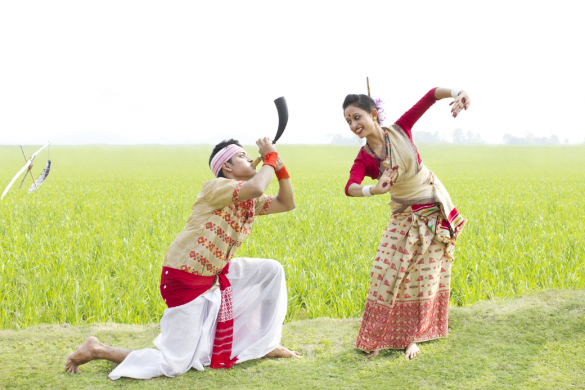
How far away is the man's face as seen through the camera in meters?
2.62

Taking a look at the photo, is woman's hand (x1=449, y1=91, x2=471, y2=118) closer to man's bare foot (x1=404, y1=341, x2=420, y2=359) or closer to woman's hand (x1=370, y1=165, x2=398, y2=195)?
woman's hand (x1=370, y1=165, x2=398, y2=195)

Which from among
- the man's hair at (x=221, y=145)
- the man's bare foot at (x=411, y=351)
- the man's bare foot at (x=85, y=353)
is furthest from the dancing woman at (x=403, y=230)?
the man's bare foot at (x=85, y=353)

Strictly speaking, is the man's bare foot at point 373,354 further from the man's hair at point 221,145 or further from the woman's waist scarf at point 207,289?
the man's hair at point 221,145

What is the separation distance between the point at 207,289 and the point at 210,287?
3 centimetres

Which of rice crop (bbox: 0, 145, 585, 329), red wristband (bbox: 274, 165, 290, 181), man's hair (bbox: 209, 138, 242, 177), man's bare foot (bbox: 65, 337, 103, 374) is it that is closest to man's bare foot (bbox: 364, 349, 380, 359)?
→ rice crop (bbox: 0, 145, 585, 329)

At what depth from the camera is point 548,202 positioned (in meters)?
9.74

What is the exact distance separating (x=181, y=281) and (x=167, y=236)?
400 cm

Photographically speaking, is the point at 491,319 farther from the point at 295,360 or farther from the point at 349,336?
the point at 295,360

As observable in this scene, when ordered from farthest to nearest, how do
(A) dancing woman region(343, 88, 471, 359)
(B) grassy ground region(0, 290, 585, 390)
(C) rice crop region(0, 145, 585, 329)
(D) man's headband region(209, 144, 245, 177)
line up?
1. (C) rice crop region(0, 145, 585, 329)
2. (A) dancing woman region(343, 88, 471, 359)
3. (D) man's headband region(209, 144, 245, 177)
4. (B) grassy ground region(0, 290, 585, 390)

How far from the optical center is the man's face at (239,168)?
262 cm

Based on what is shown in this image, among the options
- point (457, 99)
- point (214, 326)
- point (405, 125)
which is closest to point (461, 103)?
point (457, 99)

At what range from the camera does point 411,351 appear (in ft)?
9.37

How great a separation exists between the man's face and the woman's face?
67 centimetres

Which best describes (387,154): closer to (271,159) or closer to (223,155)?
(271,159)
